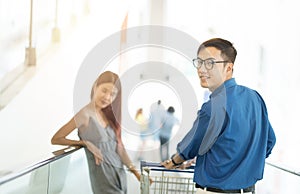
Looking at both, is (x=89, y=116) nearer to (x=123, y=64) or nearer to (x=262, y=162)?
(x=262, y=162)

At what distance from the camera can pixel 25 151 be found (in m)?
2.52

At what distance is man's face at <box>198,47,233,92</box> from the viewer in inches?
57.3

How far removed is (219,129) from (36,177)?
89cm

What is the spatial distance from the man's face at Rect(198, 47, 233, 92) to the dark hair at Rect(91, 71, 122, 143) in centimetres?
68

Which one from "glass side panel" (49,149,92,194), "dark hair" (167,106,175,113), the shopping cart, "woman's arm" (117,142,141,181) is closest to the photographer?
the shopping cart

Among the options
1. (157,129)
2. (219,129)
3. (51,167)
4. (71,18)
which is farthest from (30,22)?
(157,129)

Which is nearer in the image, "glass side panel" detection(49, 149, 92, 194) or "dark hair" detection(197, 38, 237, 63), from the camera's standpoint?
"dark hair" detection(197, 38, 237, 63)

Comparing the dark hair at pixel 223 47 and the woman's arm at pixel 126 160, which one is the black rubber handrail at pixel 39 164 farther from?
the dark hair at pixel 223 47

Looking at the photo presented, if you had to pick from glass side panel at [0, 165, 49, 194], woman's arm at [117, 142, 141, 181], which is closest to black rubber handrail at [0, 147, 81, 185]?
glass side panel at [0, 165, 49, 194]

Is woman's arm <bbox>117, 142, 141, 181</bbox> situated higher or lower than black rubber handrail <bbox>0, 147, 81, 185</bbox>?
lower

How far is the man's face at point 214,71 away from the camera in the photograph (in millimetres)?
1456

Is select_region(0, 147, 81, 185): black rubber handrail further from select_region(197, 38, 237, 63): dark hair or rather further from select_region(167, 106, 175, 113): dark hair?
select_region(167, 106, 175, 113): dark hair

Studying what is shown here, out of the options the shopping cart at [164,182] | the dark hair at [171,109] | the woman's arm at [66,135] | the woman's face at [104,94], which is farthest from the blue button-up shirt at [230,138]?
the dark hair at [171,109]

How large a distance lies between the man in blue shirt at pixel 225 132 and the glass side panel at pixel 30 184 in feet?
2.25
